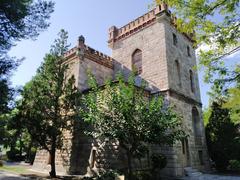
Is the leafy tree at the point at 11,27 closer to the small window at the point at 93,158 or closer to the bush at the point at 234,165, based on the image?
the small window at the point at 93,158

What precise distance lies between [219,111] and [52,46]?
49.3 ft

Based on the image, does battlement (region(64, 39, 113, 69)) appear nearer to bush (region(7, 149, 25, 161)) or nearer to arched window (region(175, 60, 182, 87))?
arched window (region(175, 60, 182, 87))

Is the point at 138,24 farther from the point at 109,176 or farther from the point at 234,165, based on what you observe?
the point at 234,165

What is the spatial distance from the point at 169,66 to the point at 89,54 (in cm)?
693

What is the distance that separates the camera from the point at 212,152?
60.3ft

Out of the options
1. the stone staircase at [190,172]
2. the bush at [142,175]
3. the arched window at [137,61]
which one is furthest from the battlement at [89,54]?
the stone staircase at [190,172]

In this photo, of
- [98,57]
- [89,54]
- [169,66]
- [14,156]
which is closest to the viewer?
[169,66]

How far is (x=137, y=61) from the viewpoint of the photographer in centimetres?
1906

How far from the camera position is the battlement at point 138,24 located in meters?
18.0

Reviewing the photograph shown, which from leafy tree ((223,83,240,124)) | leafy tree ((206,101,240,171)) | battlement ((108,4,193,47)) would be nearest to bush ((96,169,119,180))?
leafy tree ((223,83,240,124))

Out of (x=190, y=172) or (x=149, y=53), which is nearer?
(x=190, y=172)

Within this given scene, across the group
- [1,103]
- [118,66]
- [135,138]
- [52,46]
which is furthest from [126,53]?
[1,103]

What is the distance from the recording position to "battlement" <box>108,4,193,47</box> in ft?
59.0

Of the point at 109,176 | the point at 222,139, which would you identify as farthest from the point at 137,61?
the point at 109,176
